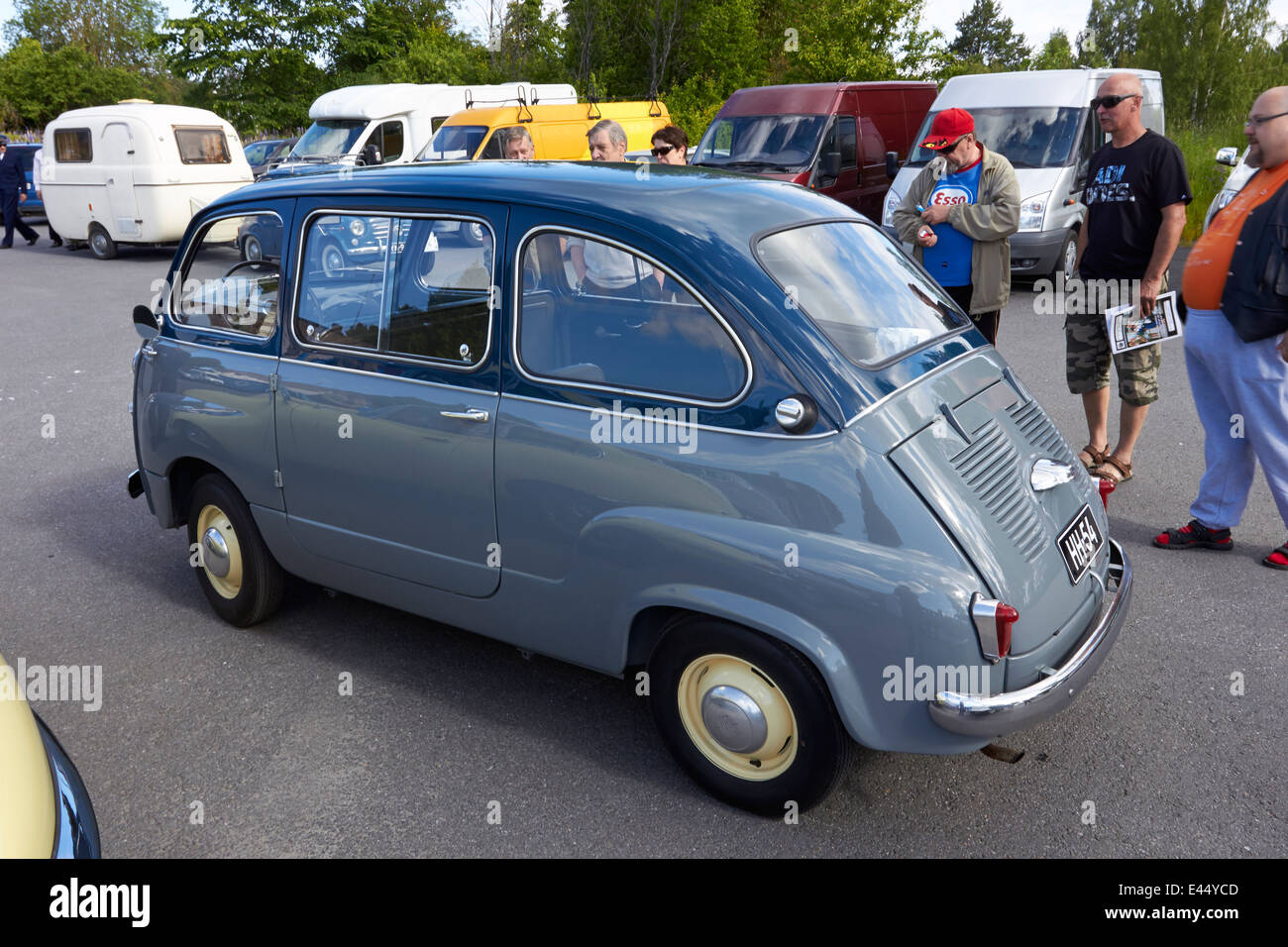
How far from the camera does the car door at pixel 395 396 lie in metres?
3.47

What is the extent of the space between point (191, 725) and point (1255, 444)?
15.5ft

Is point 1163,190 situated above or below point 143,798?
above

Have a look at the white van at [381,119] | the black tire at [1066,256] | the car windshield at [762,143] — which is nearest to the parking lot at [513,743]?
the black tire at [1066,256]

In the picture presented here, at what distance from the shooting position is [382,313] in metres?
3.77

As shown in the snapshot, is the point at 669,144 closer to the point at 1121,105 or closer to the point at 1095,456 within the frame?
the point at 1121,105

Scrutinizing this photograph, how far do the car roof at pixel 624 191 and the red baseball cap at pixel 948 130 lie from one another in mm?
2024

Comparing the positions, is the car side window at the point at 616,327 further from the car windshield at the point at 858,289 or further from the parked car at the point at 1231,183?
the parked car at the point at 1231,183

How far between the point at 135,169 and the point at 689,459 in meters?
17.2

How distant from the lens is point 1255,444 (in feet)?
15.6

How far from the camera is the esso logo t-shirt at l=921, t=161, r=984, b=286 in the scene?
5.66 meters

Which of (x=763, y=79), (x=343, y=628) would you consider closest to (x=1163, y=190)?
(x=343, y=628)

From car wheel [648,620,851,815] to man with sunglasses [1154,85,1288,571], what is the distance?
9.72 feet

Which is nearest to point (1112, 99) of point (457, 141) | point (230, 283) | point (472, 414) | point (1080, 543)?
point (1080, 543)

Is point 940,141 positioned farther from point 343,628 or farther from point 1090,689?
point 343,628
